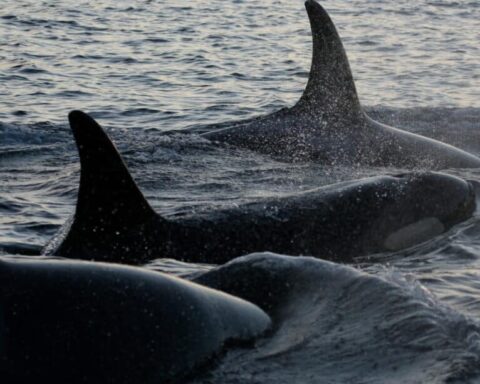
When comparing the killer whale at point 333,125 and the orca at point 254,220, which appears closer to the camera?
the orca at point 254,220

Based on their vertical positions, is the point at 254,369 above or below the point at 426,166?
above

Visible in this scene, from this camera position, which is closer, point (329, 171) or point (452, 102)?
point (329, 171)

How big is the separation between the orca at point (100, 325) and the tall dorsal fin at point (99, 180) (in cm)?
196

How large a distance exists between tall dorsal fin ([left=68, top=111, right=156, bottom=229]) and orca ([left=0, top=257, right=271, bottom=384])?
77.3 inches

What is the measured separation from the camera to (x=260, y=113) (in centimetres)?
1516

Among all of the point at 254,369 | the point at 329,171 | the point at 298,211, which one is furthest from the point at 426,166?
the point at 254,369

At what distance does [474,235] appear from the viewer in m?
8.13

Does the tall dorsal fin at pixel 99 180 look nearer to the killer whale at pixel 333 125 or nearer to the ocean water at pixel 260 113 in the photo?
the ocean water at pixel 260 113

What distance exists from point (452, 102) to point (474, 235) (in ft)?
27.8

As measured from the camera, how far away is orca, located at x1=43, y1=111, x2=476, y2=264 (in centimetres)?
650

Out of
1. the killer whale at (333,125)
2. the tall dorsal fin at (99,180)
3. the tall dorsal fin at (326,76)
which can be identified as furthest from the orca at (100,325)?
the tall dorsal fin at (326,76)

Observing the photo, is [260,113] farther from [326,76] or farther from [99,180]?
[99,180]

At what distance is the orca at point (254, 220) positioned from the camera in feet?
21.3

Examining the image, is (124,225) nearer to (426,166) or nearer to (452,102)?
(426,166)
